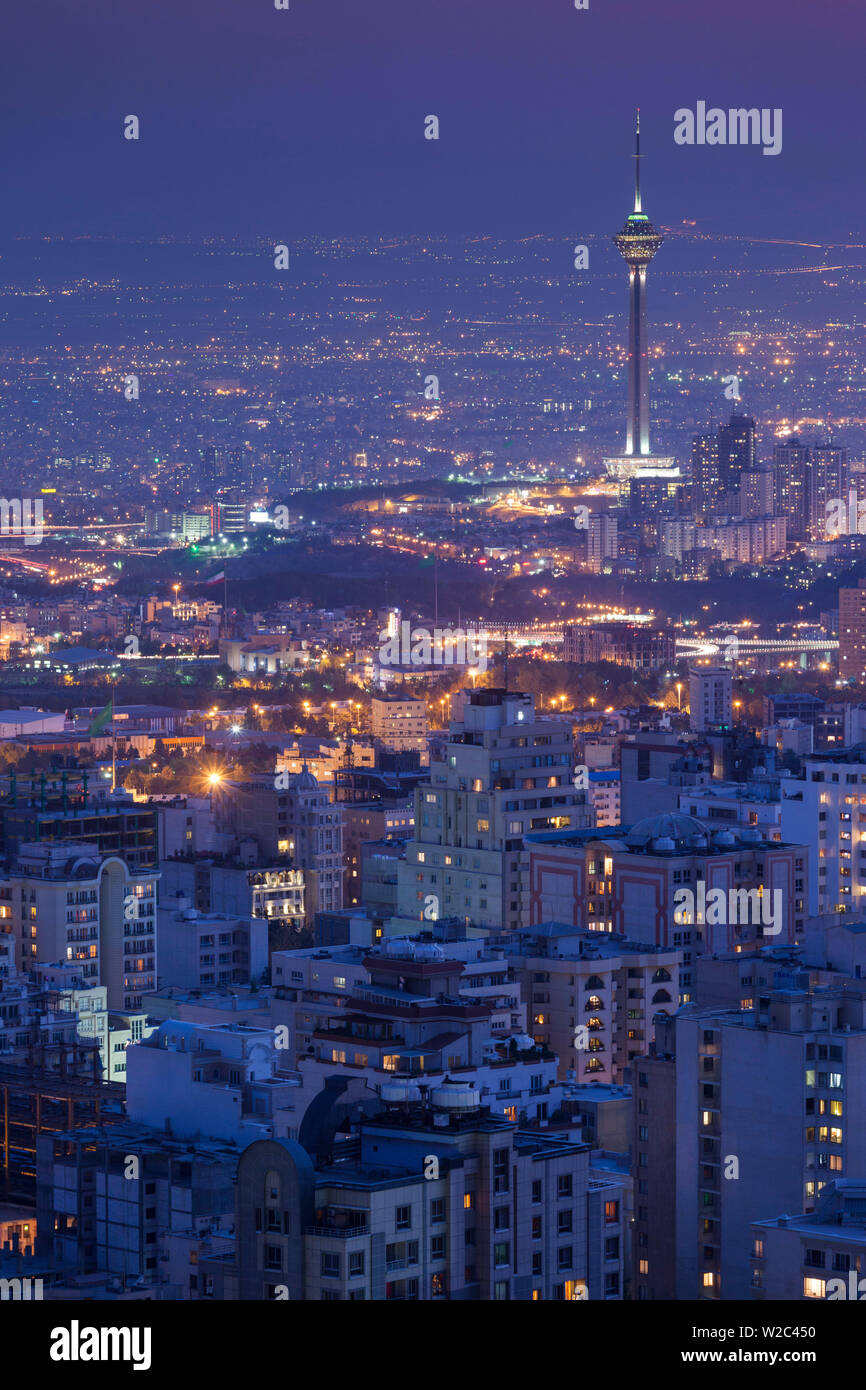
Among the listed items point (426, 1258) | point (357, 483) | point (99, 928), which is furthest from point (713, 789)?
point (357, 483)

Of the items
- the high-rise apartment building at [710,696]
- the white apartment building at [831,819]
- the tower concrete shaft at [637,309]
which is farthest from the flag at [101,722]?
the tower concrete shaft at [637,309]

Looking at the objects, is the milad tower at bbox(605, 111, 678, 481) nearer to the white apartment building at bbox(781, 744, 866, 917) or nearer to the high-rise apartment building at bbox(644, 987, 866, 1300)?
the white apartment building at bbox(781, 744, 866, 917)

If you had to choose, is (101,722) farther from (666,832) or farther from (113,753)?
(666,832)

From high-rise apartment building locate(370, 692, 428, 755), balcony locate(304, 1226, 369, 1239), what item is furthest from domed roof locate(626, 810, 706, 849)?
high-rise apartment building locate(370, 692, 428, 755)

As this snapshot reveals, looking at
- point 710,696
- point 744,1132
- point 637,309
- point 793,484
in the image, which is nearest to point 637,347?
point 637,309

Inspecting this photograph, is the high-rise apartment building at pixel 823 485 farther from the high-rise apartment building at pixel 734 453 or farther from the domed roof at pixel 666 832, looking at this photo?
the domed roof at pixel 666 832
